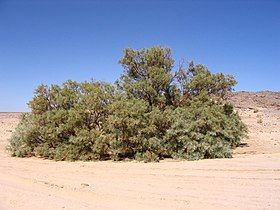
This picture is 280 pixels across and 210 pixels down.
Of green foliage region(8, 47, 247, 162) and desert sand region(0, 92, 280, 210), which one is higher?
green foliage region(8, 47, 247, 162)

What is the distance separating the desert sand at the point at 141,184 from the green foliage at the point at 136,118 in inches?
37.8

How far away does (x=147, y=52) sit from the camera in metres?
17.4

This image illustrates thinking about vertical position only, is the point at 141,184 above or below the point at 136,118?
below

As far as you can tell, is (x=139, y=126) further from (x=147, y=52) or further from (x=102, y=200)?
(x=102, y=200)

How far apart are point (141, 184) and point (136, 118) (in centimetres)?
506

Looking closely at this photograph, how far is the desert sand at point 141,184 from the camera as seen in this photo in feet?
27.1

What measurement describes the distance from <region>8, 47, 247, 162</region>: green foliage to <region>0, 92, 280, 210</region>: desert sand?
0.96m

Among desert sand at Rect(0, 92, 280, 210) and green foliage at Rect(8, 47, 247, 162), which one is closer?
desert sand at Rect(0, 92, 280, 210)

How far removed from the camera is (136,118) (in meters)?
15.1

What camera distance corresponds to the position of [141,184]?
10242mm

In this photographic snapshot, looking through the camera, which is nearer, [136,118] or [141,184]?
[141,184]

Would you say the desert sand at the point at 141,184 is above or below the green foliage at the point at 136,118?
below

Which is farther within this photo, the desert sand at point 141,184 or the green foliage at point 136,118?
the green foliage at point 136,118

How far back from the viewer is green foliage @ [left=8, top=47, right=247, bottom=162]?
15.1m
